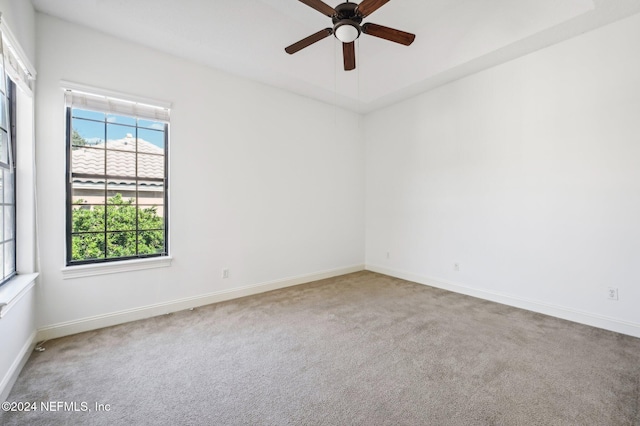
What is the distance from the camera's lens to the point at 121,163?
120 inches

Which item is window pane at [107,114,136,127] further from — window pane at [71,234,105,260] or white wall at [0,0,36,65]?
window pane at [71,234,105,260]

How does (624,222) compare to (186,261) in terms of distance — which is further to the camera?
(186,261)

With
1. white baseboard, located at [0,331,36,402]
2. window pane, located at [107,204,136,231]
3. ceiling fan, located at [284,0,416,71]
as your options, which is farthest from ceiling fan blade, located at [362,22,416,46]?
white baseboard, located at [0,331,36,402]

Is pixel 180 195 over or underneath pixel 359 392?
over

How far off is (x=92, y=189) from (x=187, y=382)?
2.20 meters

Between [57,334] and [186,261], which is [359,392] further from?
[57,334]

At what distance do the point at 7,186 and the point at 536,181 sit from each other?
17.0ft

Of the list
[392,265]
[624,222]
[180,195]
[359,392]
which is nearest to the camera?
[359,392]

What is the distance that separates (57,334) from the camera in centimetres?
264

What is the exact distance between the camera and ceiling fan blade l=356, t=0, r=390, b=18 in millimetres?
2029

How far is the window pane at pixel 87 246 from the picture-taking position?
2.81 metres

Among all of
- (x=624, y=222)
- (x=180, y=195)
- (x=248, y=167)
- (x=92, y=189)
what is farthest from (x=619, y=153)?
(x=92, y=189)

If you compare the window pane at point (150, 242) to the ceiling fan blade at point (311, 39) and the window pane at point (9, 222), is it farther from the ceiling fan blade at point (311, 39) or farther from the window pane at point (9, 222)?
the ceiling fan blade at point (311, 39)

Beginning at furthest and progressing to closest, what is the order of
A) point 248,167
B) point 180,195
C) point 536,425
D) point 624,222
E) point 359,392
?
1. point 248,167
2. point 180,195
3. point 624,222
4. point 359,392
5. point 536,425
